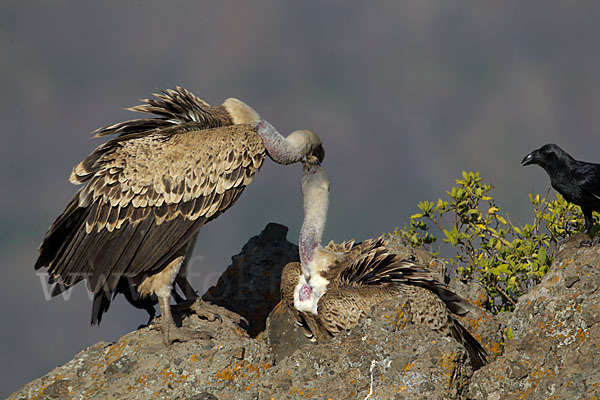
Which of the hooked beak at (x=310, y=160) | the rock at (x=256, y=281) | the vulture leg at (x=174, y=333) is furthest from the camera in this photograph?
the rock at (x=256, y=281)

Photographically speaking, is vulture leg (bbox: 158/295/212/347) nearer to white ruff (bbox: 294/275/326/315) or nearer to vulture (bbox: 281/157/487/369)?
white ruff (bbox: 294/275/326/315)

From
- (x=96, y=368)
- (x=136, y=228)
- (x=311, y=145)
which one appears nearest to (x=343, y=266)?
(x=311, y=145)

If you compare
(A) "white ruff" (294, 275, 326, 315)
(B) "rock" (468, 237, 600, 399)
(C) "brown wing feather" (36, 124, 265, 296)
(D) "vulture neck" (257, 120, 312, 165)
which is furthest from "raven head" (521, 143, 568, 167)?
(C) "brown wing feather" (36, 124, 265, 296)

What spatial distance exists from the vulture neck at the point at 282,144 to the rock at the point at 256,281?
193 centimetres

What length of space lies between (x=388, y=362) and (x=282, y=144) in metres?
3.62

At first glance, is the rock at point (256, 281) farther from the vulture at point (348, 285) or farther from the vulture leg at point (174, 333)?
the vulture leg at point (174, 333)

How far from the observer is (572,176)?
324 inches

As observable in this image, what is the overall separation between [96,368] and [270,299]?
3282 millimetres

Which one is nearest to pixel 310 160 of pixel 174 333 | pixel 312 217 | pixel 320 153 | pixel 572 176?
pixel 320 153

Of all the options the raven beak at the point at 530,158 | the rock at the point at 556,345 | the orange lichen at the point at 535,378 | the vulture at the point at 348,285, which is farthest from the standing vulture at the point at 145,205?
the orange lichen at the point at 535,378

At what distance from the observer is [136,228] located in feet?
26.5

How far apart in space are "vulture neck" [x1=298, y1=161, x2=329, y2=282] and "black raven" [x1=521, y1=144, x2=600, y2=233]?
2.63 m

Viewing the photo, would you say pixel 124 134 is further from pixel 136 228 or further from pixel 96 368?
pixel 96 368

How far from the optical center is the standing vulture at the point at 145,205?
26.3 ft
